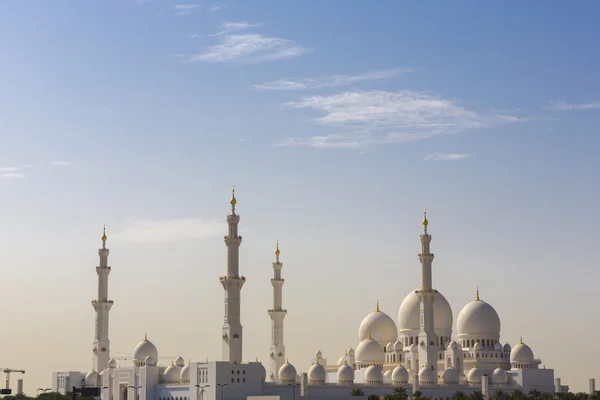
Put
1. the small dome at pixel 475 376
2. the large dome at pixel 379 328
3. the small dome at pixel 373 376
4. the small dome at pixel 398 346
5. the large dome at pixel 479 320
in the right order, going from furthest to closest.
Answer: the large dome at pixel 379 328 → the large dome at pixel 479 320 → the small dome at pixel 398 346 → the small dome at pixel 475 376 → the small dome at pixel 373 376

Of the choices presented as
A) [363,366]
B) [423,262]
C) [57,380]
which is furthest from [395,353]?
[57,380]

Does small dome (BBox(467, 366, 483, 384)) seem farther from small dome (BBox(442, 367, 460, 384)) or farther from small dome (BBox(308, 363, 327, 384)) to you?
small dome (BBox(308, 363, 327, 384))

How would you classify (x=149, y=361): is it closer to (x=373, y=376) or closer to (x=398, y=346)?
(x=373, y=376)

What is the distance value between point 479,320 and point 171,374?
120ft

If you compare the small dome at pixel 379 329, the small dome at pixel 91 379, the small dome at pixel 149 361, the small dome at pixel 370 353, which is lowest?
the small dome at pixel 91 379

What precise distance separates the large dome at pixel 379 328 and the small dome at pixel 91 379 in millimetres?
32407

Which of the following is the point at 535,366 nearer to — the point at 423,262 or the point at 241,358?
the point at 423,262

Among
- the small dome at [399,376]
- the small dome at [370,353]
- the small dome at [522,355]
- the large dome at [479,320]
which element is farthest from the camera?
the large dome at [479,320]

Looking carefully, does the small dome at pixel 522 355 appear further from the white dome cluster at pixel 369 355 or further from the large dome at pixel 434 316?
the white dome cluster at pixel 369 355

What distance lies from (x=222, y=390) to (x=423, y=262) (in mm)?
26961

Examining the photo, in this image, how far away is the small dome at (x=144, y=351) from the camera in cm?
12962

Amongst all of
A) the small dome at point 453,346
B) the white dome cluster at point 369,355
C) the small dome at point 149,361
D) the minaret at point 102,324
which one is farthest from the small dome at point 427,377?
the minaret at point 102,324

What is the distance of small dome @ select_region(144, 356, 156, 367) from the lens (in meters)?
127

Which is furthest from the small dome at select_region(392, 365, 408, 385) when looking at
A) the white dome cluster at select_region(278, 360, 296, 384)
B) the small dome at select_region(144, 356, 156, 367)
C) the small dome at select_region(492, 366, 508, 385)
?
the small dome at select_region(144, 356, 156, 367)
